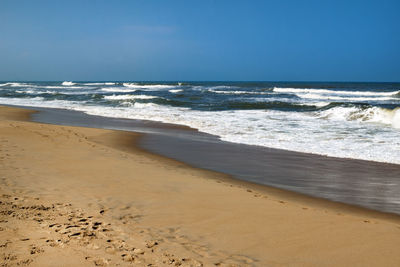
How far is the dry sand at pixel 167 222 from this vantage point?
3338 millimetres

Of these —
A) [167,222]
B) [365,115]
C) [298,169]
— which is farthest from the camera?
[365,115]

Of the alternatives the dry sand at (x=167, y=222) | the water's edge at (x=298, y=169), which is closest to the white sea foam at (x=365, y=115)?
the water's edge at (x=298, y=169)

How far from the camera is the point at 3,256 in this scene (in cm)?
311

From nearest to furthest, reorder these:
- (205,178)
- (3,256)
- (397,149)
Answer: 1. (3,256)
2. (205,178)
3. (397,149)

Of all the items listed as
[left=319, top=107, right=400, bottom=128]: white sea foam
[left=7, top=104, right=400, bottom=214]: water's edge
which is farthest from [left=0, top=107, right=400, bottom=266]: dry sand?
[left=319, top=107, right=400, bottom=128]: white sea foam

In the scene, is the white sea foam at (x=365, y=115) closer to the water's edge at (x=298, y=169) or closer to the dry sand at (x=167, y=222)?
the water's edge at (x=298, y=169)

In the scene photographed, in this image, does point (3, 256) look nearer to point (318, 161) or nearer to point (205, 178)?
point (205, 178)

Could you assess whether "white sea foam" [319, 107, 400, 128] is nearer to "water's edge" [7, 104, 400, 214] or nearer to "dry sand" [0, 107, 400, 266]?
"water's edge" [7, 104, 400, 214]

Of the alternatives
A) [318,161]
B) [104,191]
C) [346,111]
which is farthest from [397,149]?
[346,111]

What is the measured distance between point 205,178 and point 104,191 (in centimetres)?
198

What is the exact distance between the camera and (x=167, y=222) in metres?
4.27

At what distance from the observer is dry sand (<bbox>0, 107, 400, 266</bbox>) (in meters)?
3.34

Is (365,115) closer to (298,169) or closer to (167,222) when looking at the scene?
(298,169)

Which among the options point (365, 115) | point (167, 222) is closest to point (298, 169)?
point (167, 222)
